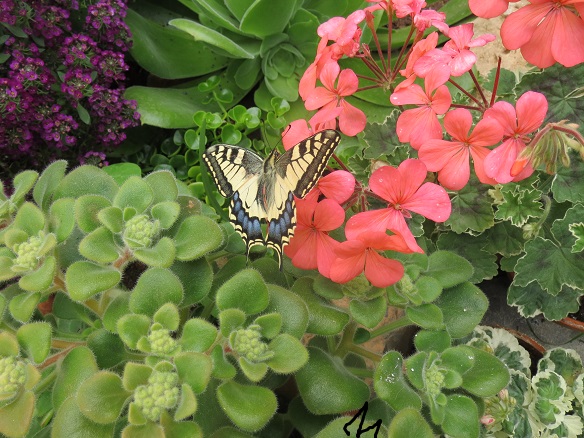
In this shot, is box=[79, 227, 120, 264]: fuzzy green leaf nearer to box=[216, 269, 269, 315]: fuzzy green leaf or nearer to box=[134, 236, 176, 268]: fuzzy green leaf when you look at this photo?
box=[134, 236, 176, 268]: fuzzy green leaf

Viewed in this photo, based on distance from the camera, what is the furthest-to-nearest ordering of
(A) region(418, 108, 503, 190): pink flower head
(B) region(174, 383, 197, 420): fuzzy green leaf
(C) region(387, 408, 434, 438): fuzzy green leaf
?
1. (A) region(418, 108, 503, 190): pink flower head
2. (C) region(387, 408, 434, 438): fuzzy green leaf
3. (B) region(174, 383, 197, 420): fuzzy green leaf

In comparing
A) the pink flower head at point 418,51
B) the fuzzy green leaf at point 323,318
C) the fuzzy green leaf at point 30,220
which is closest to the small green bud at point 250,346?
the fuzzy green leaf at point 323,318

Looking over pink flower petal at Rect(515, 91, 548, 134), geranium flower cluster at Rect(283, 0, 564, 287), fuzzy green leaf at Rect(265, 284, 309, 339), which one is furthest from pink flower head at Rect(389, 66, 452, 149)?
fuzzy green leaf at Rect(265, 284, 309, 339)

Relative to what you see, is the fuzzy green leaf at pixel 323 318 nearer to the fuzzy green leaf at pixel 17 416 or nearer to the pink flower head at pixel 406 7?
the fuzzy green leaf at pixel 17 416

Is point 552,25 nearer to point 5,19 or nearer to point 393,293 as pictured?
point 393,293

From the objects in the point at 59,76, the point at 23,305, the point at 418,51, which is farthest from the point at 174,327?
the point at 59,76
